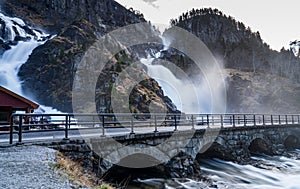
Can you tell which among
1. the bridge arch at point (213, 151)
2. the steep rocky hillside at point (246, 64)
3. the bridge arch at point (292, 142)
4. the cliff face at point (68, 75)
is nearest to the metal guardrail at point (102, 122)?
the bridge arch at point (213, 151)

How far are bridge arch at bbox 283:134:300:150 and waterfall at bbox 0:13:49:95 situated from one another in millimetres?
33775

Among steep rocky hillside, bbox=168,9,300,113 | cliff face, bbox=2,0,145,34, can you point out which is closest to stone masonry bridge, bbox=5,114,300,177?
steep rocky hillside, bbox=168,9,300,113

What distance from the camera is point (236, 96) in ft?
199

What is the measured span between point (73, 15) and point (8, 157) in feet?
252

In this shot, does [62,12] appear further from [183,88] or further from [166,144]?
[166,144]

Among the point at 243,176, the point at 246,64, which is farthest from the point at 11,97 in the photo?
the point at 246,64

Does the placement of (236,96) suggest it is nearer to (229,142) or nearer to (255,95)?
(255,95)

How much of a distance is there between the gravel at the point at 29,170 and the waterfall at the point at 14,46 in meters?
32.8

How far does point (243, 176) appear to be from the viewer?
531 inches

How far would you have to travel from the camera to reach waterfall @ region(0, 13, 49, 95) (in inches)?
1527

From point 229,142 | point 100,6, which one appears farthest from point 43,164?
point 100,6

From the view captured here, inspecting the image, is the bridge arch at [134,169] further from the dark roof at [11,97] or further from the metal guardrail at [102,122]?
the dark roof at [11,97]

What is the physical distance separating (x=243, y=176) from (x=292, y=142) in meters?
14.4

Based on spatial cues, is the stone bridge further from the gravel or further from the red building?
the red building
